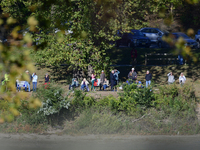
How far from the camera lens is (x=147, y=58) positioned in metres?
25.9

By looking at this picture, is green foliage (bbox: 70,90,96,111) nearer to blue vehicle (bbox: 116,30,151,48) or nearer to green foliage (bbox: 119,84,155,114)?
green foliage (bbox: 119,84,155,114)

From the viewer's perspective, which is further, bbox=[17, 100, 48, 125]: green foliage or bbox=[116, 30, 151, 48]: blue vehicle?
bbox=[116, 30, 151, 48]: blue vehicle

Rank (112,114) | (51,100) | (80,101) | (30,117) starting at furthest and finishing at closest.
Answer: (80,101)
(112,114)
(51,100)
(30,117)

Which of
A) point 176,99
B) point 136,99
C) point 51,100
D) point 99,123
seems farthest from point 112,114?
point 176,99

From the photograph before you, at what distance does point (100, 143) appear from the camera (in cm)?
996

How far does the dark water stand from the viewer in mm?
9594

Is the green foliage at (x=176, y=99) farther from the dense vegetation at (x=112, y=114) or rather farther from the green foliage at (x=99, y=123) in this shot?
the green foliage at (x=99, y=123)

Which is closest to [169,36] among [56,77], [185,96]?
[185,96]

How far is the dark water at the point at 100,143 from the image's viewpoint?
959 cm

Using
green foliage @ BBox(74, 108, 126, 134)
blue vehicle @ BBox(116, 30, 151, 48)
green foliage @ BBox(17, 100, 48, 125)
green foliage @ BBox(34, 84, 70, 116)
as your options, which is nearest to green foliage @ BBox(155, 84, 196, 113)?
green foliage @ BBox(74, 108, 126, 134)

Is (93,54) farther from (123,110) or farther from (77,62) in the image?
(123,110)

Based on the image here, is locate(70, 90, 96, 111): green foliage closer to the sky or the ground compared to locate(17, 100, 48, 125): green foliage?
closer to the sky

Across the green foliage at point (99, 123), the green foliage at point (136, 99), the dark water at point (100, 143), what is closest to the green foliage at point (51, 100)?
the green foliage at point (99, 123)

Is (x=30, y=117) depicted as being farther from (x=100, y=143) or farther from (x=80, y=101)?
(x=100, y=143)
